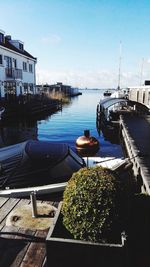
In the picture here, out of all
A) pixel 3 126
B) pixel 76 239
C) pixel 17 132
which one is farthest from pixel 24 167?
pixel 3 126

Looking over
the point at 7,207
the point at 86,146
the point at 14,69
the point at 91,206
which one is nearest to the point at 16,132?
the point at 86,146

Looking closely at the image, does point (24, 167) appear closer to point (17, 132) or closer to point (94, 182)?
point (94, 182)

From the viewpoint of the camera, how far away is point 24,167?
6582 mm

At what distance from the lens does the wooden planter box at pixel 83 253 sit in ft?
9.96

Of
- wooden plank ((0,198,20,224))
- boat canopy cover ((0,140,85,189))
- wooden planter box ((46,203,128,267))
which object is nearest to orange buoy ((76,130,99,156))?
boat canopy cover ((0,140,85,189))

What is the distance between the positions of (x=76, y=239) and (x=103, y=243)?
0.39 meters

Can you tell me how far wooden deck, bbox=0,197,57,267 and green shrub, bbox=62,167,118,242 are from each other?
1003 millimetres

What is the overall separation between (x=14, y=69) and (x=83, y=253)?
36368mm

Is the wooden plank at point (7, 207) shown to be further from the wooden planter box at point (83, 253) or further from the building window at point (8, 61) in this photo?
the building window at point (8, 61)

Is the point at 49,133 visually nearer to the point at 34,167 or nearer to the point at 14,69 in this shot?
the point at 14,69

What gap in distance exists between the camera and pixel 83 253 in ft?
10.2

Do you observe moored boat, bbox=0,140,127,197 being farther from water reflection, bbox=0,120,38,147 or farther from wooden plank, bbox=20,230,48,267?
water reflection, bbox=0,120,38,147

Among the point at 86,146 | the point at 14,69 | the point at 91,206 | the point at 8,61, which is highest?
the point at 8,61

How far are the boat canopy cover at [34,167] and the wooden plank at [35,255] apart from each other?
2.39m
